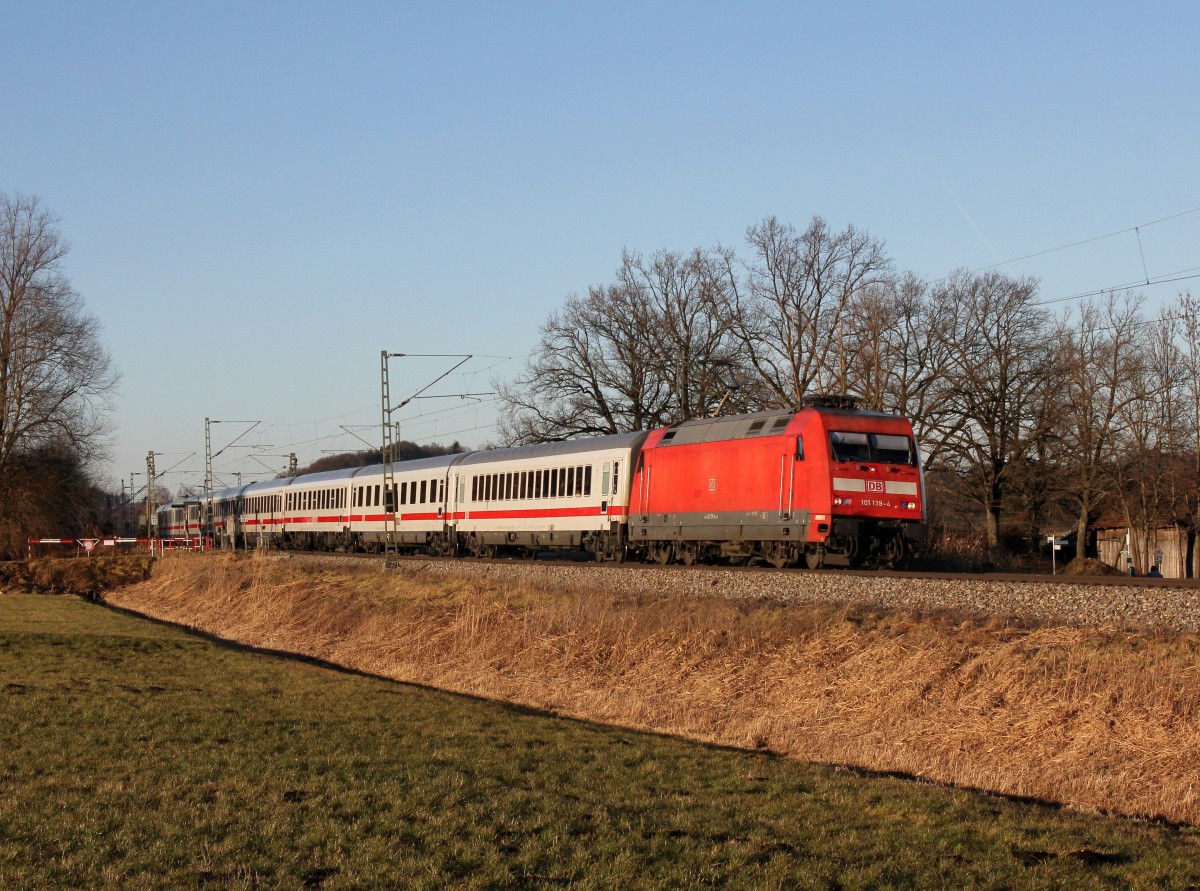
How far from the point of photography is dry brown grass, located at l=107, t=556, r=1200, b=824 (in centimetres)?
1164

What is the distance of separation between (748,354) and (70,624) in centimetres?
3811

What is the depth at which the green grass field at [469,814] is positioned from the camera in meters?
7.18

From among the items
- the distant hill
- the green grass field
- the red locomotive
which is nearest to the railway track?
the red locomotive

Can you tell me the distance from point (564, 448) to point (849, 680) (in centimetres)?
2343

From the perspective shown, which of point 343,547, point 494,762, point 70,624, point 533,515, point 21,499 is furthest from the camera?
point 343,547

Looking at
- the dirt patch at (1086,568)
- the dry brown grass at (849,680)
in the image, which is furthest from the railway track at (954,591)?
the dirt patch at (1086,568)

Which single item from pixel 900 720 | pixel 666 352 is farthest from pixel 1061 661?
pixel 666 352

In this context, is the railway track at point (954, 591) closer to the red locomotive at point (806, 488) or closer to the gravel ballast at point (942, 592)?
the gravel ballast at point (942, 592)

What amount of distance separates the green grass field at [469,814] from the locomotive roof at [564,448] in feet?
66.7

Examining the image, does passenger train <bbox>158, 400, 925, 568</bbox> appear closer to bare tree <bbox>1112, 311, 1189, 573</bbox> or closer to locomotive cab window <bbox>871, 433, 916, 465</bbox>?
locomotive cab window <bbox>871, 433, 916, 465</bbox>

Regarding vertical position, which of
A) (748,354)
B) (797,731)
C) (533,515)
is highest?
(748,354)

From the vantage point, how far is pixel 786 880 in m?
7.04

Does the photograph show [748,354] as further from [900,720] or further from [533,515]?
[900,720]

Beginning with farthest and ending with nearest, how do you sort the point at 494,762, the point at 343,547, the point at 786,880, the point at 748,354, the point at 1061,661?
the point at 748,354, the point at 343,547, the point at 1061,661, the point at 494,762, the point at 786,880
